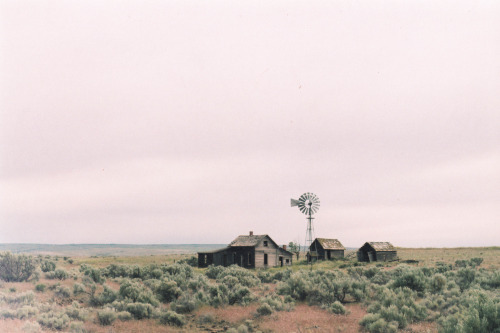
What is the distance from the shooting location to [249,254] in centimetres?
4719

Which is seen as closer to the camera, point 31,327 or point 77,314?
point 31,327

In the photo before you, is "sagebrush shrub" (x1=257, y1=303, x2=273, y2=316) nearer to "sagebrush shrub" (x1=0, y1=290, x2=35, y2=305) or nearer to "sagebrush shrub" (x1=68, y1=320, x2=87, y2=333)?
"sagebrush shrub" (x1=68, y1=320, x2=87, y2=333)

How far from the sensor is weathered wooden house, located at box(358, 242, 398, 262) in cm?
5259

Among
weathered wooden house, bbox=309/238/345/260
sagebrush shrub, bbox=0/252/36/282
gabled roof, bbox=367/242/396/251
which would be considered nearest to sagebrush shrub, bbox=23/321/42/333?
sagebrush shrub, bbox=0/252/36/282

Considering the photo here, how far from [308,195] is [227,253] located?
14720 mm

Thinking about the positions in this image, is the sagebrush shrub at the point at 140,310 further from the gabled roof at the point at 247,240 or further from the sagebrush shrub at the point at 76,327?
the gabled roof at the point at 247,240

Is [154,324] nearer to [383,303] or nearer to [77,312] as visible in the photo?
[77,312]

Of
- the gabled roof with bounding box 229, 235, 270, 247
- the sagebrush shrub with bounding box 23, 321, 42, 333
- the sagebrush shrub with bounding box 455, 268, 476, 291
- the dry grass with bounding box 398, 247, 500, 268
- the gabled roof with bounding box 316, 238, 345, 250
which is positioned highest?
the gabled roof with bounding box 229, 235, 270, 247

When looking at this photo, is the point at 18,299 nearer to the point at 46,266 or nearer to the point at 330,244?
the point at 46,266

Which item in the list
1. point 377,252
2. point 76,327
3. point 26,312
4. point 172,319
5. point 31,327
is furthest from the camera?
point 377,252

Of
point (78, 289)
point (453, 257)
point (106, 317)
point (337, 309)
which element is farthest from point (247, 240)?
point (106, 317)

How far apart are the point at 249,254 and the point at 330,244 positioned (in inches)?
684

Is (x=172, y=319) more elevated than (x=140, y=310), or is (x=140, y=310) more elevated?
(x=140, y=310)

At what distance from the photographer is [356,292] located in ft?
66.8
